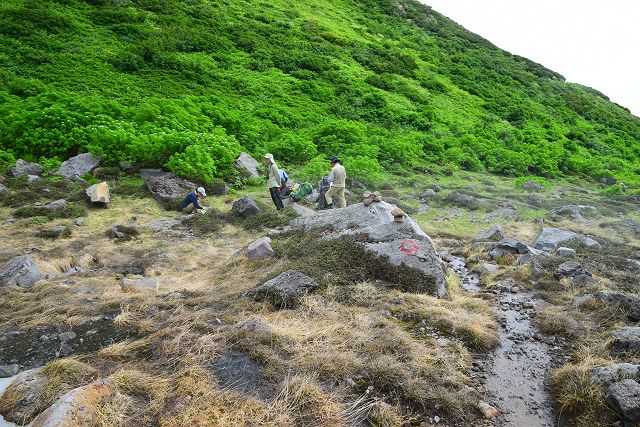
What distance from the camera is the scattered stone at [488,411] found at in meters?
4.01

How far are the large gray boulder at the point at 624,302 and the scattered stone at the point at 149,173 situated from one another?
11.7 m

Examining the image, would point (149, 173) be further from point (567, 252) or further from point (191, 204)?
point (567, 252)

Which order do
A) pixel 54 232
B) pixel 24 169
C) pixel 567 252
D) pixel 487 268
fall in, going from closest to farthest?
pixel 487 268 → pixel 567 252 → pixel 54 232 → pixel 24 169

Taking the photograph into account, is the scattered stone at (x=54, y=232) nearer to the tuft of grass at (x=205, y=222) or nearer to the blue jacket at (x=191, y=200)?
the tuft of grass at (x=205, y=222)

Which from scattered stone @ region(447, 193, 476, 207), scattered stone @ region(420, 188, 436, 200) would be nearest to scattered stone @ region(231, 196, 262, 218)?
scattered stone @ region(420, 188, 436, 200)

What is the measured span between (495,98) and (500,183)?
15644 millimetres

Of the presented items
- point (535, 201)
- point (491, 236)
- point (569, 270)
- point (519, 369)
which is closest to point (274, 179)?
point (491, 236)

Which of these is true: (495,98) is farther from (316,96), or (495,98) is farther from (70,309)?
(70,309)

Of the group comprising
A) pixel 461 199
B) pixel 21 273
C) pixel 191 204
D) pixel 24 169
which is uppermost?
pixel 461 199

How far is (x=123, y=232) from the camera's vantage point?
9.41 m

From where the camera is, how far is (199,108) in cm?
1705

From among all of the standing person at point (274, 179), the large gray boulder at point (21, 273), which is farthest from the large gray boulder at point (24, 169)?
the standing person at point (274, 179)

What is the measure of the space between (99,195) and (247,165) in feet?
18.1

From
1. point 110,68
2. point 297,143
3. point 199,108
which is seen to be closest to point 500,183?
point 297,143
